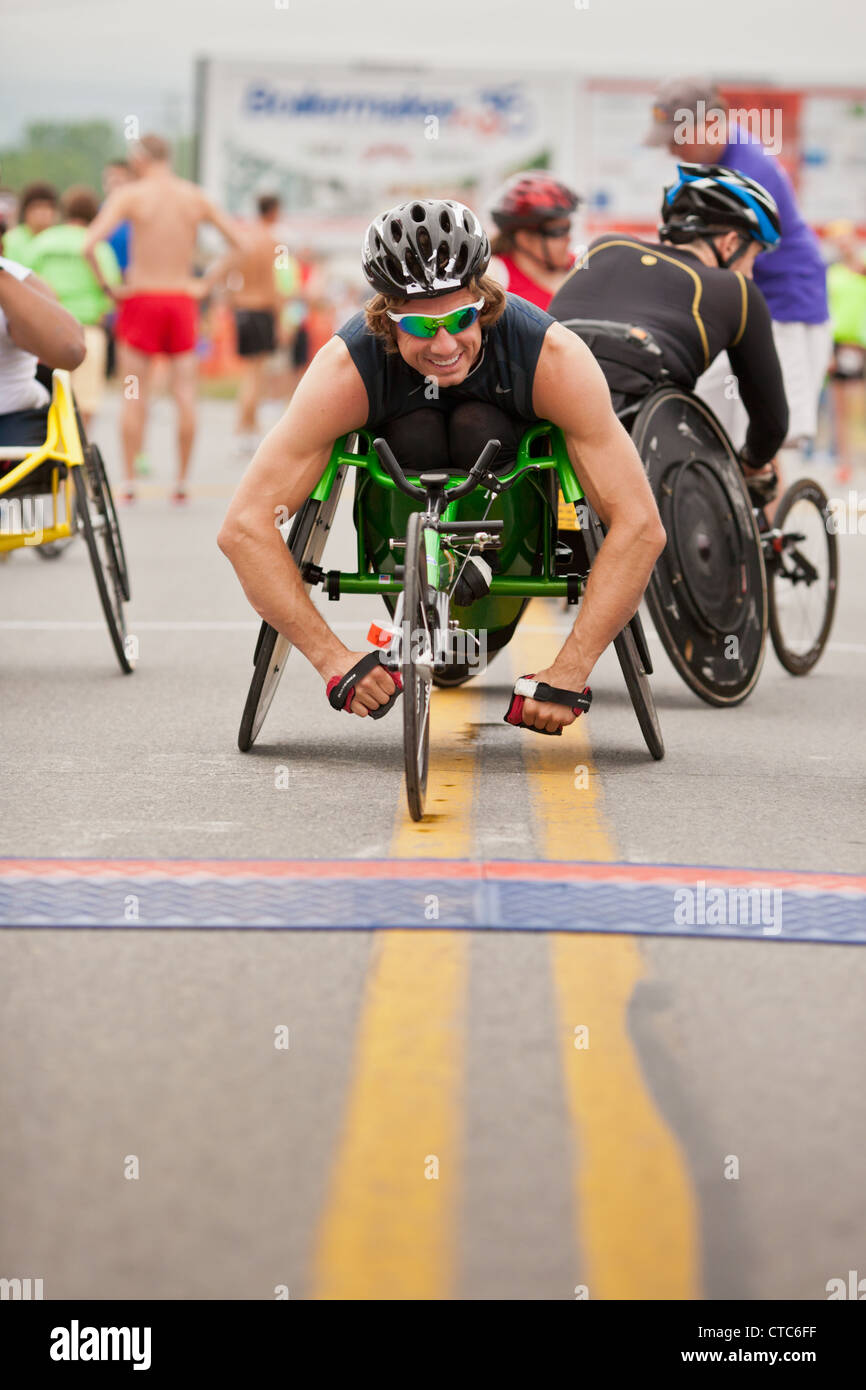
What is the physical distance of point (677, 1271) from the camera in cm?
265

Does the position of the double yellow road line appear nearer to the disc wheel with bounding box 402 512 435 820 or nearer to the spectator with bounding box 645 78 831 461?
the disc wheel with bounding box 402 512 435 820

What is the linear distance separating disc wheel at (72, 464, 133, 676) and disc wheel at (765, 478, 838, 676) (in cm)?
225

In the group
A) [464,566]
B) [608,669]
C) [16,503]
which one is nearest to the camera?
[464,566]

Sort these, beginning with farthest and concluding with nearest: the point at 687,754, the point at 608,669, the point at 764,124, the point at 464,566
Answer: the point at 764,124
the point at 608,669
the point at 687,754
the point at 464,566

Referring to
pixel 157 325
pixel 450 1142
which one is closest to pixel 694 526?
pixel 450 1142

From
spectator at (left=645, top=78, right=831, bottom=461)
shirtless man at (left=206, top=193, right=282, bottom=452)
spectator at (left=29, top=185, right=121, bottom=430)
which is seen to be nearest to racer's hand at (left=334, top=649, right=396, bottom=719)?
spectator at (left=645, top=78, right=831, bottom=461)

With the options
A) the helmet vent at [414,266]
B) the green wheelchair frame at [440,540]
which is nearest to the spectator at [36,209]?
the green wheelchair frame at [440,540]

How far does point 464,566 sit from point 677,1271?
321 cm

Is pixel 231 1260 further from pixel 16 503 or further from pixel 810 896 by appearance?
pixel 16 503

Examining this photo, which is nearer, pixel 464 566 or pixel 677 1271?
pixel 677 1271

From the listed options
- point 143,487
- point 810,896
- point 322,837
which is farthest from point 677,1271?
point 143,487

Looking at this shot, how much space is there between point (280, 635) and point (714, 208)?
7.59 feet

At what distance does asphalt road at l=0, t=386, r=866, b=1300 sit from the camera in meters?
2.68
